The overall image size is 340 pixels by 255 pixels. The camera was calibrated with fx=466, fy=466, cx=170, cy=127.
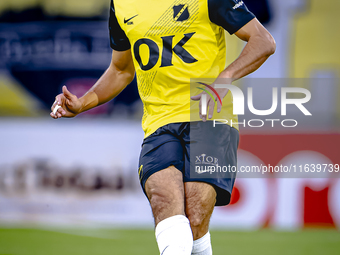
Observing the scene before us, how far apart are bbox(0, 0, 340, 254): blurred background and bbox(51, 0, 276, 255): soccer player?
2884 mm

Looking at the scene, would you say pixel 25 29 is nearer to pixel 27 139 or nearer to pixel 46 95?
pixel 46 95

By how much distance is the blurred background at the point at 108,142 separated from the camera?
5.20 metres

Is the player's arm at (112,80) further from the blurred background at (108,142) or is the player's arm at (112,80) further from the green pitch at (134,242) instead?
the blurred background at (108,142)

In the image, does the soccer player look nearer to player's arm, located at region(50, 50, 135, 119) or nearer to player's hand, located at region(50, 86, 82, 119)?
player's hand, located at region(50, 86, 82, 119)

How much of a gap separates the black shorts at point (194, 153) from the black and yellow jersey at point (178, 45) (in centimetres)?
6

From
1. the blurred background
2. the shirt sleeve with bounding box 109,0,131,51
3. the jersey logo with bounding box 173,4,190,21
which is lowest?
the blurred background

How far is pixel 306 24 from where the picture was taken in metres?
5.65

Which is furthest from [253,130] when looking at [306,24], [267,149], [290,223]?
[306,24]

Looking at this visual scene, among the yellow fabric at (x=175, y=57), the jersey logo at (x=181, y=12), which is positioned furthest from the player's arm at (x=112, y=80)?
the jersey logo at (x=181, y=12)

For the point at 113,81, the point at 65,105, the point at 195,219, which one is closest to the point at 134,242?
the point at 113,81

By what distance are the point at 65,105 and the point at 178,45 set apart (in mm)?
647

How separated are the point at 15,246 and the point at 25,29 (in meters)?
2.64

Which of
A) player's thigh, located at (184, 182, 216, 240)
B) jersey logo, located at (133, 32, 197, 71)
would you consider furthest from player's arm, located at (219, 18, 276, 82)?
player's thigh, located at (184, 182, 216, 240)

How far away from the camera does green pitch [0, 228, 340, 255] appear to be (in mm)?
4484
